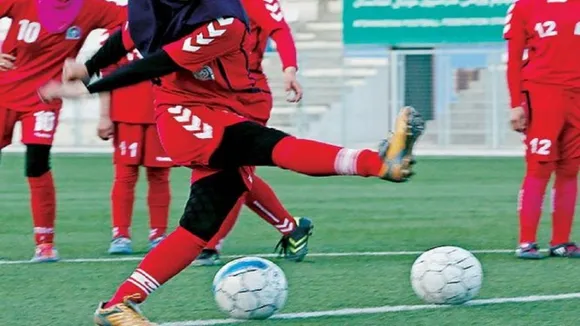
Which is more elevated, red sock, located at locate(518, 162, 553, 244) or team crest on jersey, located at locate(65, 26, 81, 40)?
team crest on jersey, located at locate(65, 26, 81, 40)

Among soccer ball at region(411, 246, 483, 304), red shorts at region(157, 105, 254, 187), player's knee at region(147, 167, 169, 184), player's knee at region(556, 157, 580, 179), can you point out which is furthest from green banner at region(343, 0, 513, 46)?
red shorts at region(157, 105, 254, 187)

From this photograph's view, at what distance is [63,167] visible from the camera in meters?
15.9

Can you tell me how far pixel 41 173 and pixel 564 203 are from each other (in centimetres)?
301

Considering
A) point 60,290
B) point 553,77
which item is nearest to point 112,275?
point 60,290

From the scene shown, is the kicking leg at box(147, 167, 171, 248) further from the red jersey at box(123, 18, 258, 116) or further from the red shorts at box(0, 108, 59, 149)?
the red jersey at box(123, 18, 258, 116)

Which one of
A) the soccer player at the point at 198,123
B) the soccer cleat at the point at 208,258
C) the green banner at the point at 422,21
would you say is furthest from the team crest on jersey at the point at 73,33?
the green banner at the point at 422,21

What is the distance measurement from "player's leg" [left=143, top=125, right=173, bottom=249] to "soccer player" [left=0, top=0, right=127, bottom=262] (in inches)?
27.5

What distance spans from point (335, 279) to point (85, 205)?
16.5ft

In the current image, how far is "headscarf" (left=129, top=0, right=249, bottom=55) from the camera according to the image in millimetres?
4816

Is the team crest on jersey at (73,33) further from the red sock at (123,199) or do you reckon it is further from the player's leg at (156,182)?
the red sock at (123,199)

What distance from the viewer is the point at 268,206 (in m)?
7.00

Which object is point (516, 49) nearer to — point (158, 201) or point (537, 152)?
point (537, 152)

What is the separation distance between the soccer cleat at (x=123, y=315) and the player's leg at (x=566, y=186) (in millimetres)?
3179

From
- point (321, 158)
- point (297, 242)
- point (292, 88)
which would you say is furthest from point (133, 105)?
point (321, 158)
